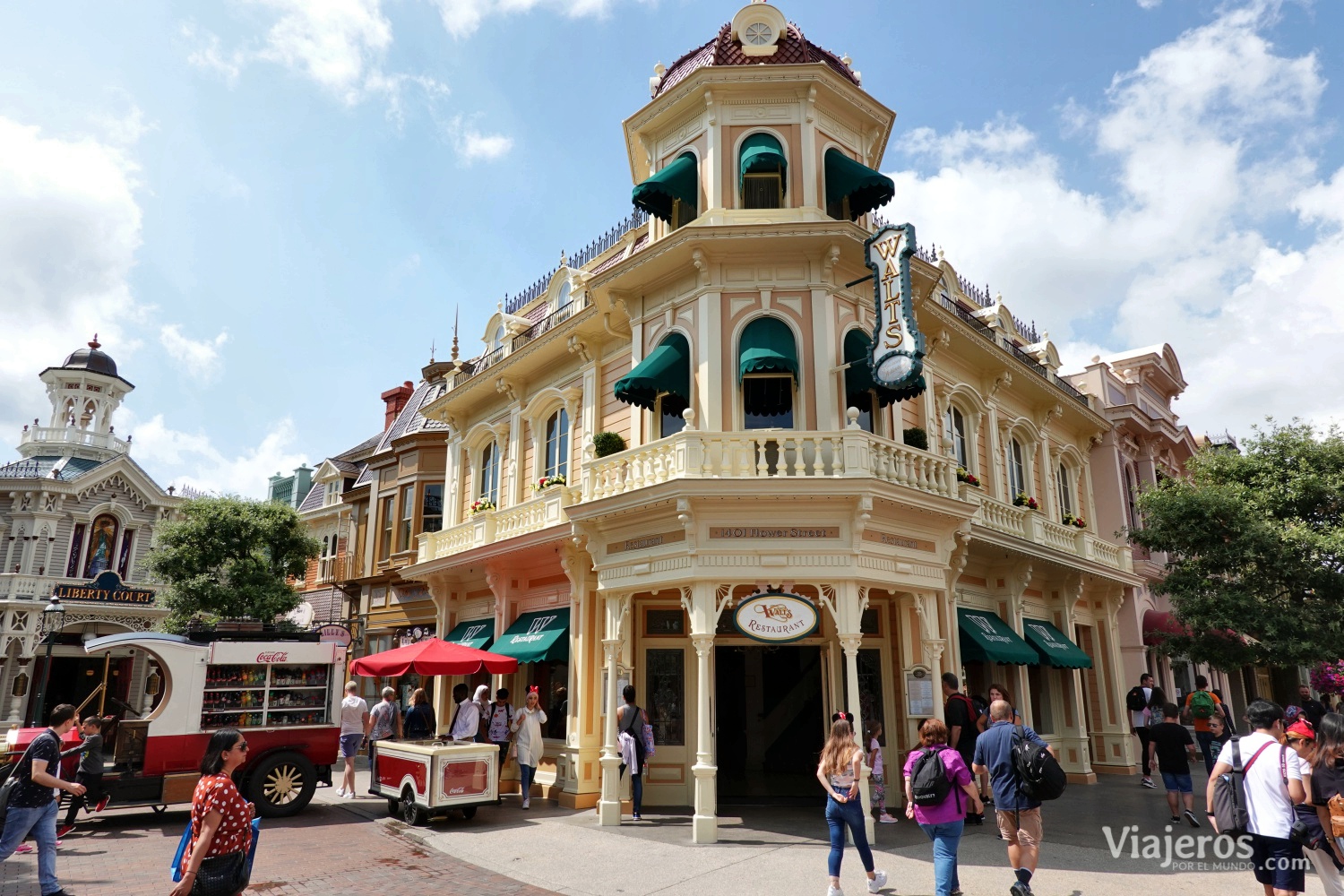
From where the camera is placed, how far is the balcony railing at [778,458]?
1135 centimetres

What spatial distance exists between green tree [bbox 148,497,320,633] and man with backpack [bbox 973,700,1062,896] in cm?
2451

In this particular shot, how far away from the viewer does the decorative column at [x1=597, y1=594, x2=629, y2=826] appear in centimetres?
1186

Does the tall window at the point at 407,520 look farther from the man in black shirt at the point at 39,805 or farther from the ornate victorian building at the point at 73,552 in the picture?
the ornate victorian building at the point at 73,552

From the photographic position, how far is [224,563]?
2694cm

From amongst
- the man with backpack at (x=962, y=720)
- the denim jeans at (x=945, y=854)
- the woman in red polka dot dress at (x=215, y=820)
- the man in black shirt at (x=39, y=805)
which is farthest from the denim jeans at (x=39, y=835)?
the man with backpack at (x=962, y=720)

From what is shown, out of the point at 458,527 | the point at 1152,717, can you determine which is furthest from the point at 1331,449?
the point at 458,527

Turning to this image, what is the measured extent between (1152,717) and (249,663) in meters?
16.8

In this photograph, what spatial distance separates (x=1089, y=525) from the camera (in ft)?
70.3

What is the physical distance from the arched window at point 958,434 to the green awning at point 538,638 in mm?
8544

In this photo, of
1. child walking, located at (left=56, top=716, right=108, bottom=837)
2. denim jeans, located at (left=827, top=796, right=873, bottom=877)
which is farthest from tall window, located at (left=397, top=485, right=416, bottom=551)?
denim jeans, located at (left=827, top=796, right=873, bottom=877)

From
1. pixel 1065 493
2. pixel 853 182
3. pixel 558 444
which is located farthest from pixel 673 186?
pixel 1065 493

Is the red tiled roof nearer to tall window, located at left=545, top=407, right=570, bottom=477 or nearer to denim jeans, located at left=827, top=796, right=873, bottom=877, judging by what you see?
tall window, located at left=545, top=407, right=570, bottom=477

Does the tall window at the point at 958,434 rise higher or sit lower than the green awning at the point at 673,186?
lower

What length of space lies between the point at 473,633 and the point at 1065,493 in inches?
592
